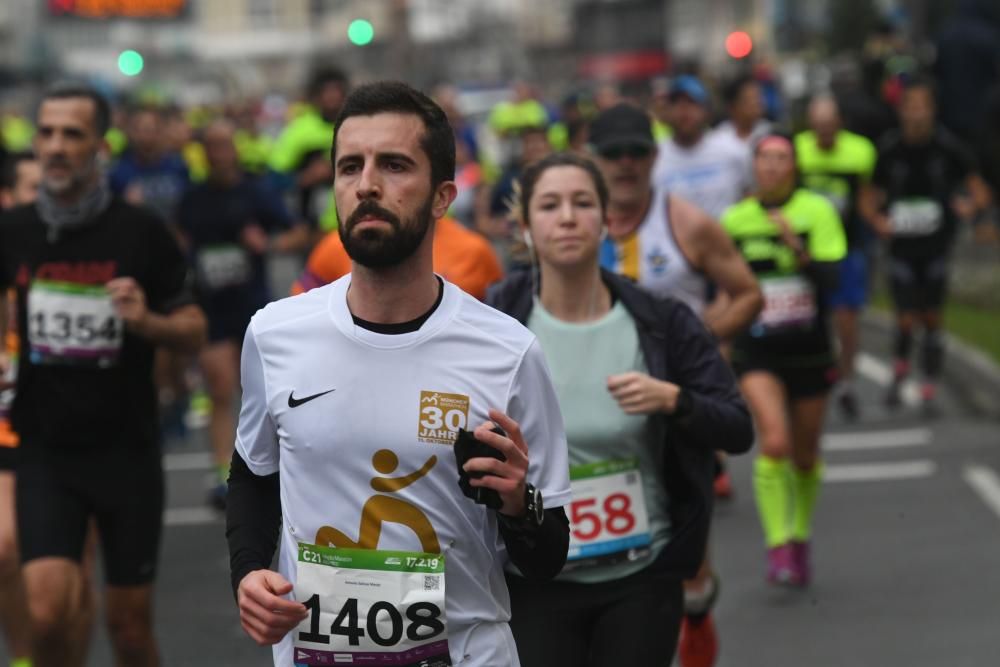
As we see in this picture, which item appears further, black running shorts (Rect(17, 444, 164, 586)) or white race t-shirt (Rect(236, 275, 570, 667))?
black running shorts (Rect(17, 444, 164, 586))

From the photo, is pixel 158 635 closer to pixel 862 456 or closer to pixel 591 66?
pixel 862 456

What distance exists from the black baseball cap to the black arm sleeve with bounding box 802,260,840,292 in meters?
2.11

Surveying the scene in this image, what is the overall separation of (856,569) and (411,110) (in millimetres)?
5800

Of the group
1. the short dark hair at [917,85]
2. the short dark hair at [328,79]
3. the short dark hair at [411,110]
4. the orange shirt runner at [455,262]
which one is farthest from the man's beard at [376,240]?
the short dark hair at [917,85]

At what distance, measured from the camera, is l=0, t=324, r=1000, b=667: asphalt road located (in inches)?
303

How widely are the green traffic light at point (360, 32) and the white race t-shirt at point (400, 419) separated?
18189 mm

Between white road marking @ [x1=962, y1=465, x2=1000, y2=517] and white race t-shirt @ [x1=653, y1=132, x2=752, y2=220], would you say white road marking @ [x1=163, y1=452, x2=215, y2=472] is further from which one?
white road marking @ [x1=962, y1=465, x2=1000, y2=517]

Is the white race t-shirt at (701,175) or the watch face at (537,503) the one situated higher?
the watch face at (537,503)

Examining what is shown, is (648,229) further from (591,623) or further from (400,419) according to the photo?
(400,419)

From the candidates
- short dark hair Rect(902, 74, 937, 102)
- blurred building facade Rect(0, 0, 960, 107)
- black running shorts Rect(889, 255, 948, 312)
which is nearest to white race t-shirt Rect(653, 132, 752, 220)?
short dark hair Rect(902, 74, 937, 102)

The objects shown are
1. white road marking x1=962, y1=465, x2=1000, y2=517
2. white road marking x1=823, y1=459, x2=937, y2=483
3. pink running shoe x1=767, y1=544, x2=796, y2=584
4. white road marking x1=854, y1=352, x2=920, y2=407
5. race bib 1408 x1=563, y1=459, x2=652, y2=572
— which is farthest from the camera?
white road marking x1=854, y1=352, x2=920, y2=407

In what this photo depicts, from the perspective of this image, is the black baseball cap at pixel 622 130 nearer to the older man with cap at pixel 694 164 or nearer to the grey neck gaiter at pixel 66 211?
the grey neck gaiter at pixel 66 211

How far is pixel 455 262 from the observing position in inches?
259

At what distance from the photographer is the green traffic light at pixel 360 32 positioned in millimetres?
21781
